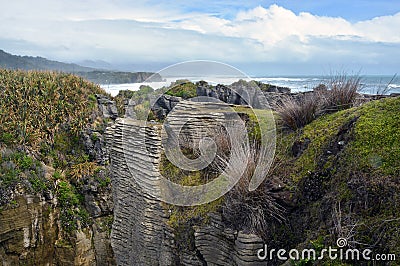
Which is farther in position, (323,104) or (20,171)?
(20,171)

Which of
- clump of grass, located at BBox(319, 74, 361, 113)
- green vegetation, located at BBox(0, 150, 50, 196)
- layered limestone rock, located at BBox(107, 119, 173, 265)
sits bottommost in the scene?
Answer: green vegetation, located at BBox(0, 150, 50, 196)

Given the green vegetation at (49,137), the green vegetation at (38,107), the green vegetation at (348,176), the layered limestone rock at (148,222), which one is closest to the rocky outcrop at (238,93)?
the layered limestone rock at (148,222)

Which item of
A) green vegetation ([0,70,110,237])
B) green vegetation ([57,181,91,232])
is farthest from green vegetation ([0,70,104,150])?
green vegetation ([57,181,91,232])

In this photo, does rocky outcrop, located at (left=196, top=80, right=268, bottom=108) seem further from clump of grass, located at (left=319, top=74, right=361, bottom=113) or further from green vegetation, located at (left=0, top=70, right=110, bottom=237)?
green vegetation, located at (left=0, top=70, right=110, bottom=237)

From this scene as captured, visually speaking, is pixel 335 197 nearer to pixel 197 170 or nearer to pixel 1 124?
pixel 197 170

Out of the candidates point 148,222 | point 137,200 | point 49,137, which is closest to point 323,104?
point 148,222

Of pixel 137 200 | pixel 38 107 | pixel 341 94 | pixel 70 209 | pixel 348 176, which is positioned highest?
pixel 341 94

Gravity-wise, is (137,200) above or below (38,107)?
below

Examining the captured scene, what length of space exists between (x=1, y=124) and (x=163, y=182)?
839 cm

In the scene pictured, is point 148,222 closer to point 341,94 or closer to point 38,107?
point 341,94

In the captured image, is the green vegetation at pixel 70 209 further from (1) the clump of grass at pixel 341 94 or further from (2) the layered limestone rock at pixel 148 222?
(1) the clump of grass at pixel 341 94

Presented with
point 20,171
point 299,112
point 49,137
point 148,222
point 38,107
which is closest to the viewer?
point 299,112

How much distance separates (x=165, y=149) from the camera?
18.7 feet

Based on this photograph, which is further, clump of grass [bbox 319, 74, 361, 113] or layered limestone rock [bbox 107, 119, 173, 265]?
layered limestone rock [bbox 107, 119, 173, 265]
